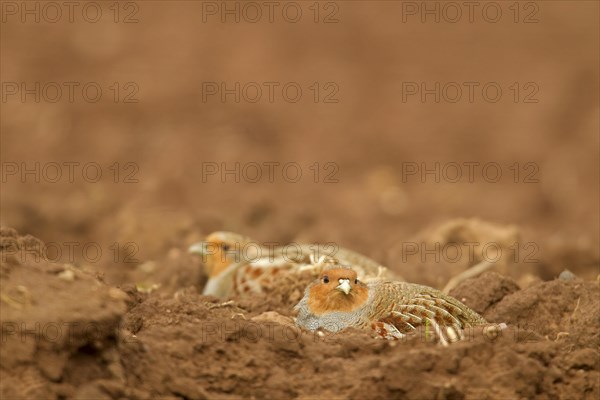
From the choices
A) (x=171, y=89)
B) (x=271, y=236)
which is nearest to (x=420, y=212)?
(x=271, y=236)

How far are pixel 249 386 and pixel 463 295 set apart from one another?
2298 millimetres

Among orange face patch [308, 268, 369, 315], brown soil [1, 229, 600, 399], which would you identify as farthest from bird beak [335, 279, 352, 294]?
brown soil [1, 229, 600, 399]

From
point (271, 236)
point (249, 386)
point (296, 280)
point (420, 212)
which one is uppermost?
point (249, 386)

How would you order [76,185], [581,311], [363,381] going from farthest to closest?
[76,185] < [581,311] < [363,381]

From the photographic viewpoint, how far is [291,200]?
14.2m

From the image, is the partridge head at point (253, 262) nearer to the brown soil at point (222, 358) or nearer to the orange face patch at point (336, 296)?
the orange face patch at point (336, 296)

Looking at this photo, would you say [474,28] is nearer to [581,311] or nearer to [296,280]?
[296,280]

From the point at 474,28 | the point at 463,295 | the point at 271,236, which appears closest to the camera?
the point at 463,295

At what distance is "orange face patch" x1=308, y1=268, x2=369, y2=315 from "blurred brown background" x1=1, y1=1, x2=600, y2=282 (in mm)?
4113

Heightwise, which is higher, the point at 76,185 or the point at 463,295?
the point at 463,295

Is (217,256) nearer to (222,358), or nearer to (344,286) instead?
(344,286)

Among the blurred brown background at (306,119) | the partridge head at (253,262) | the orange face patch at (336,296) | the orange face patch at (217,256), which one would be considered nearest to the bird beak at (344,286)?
the orange face patch at (336,296)

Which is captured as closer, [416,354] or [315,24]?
[416,354]

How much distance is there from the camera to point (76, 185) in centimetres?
1378
